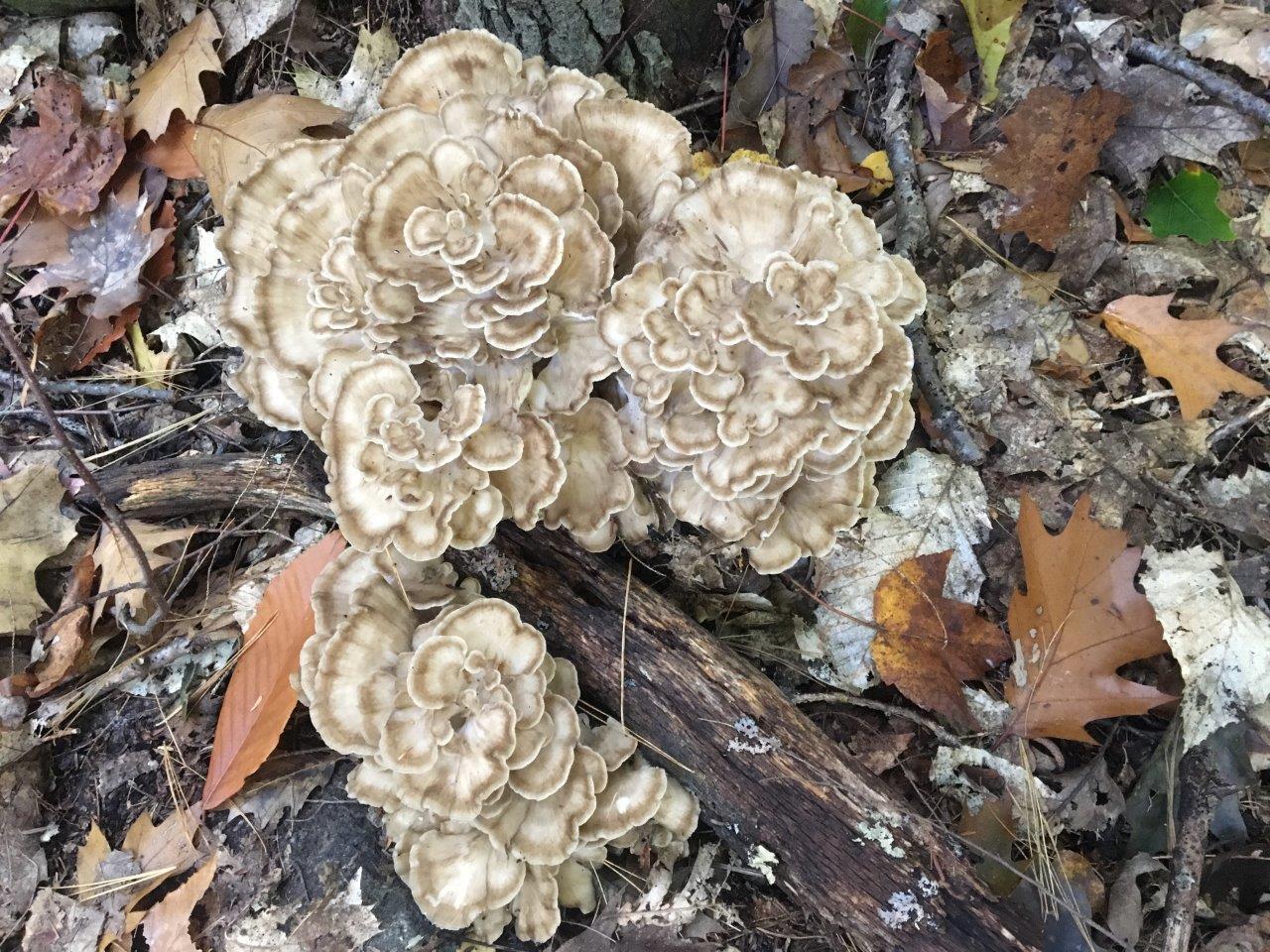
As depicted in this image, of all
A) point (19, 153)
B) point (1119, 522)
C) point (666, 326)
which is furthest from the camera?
point (19, 153)

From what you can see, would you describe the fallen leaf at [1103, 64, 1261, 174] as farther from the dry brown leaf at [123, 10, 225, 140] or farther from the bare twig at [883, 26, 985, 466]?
the dry brown leaf at [123, 10, 225, 140]

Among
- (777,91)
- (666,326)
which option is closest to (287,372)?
(666,326)

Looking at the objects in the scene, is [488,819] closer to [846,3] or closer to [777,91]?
[777,91]

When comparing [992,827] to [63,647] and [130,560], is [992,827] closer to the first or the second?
[130,560]

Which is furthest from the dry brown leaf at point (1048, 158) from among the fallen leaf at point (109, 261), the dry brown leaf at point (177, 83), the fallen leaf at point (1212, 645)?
the fallen leaf at point (109, 261)

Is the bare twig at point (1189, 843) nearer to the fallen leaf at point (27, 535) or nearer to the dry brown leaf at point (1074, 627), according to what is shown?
the dry brown leaf at point (1074, 627)

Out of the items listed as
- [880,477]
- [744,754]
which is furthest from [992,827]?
[880,477]
